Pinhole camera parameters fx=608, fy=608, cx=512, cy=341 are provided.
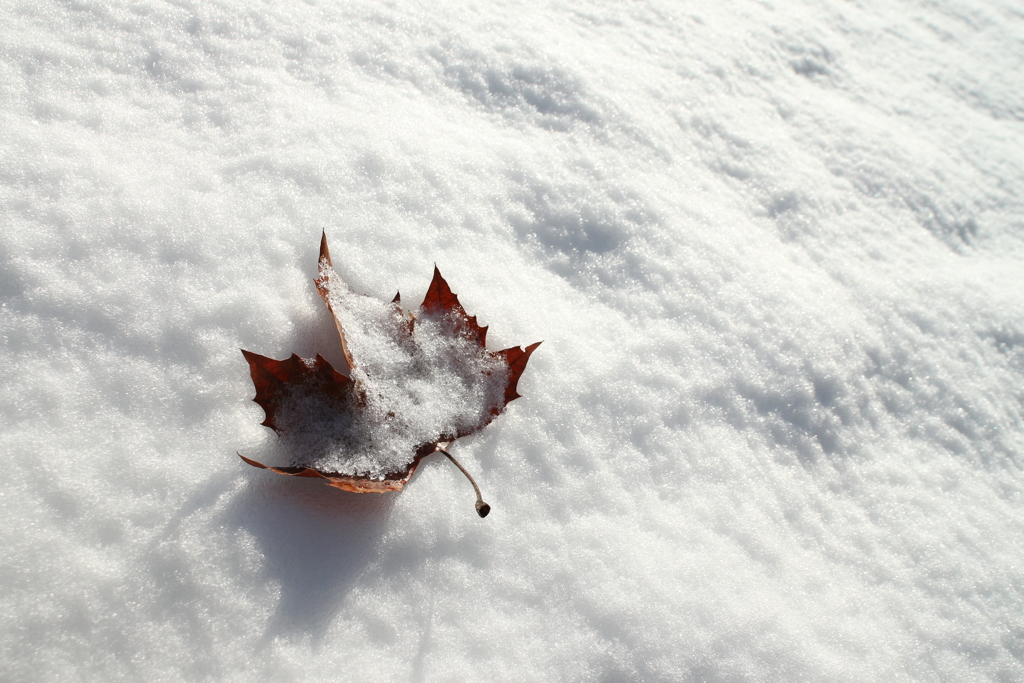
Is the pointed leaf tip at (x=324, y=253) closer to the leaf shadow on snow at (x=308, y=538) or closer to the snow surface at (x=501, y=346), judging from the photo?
the snow surface at (x=501, y=346)

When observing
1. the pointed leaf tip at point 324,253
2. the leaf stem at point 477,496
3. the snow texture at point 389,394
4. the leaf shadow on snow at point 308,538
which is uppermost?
the pointed leaf tip at point 324,253

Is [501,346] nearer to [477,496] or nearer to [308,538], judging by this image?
[477,496]

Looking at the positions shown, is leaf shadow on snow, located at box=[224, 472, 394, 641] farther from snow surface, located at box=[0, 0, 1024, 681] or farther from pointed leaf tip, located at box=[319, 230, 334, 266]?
pointed leaf tip, located at box=[319, 230, 334, 266]

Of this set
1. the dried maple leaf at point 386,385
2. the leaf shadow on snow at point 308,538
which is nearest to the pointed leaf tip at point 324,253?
the dried maple leaf at point 386,385

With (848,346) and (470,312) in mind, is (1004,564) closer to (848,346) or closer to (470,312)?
(848,346)

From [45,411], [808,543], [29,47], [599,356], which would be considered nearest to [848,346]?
[808,543]

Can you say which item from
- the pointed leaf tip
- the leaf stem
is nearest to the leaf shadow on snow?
the leaf stem

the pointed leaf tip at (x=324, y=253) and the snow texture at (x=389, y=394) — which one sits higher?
the pointed leaf tip at (x=324, y=253)

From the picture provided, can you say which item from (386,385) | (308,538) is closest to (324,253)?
(386,385)
